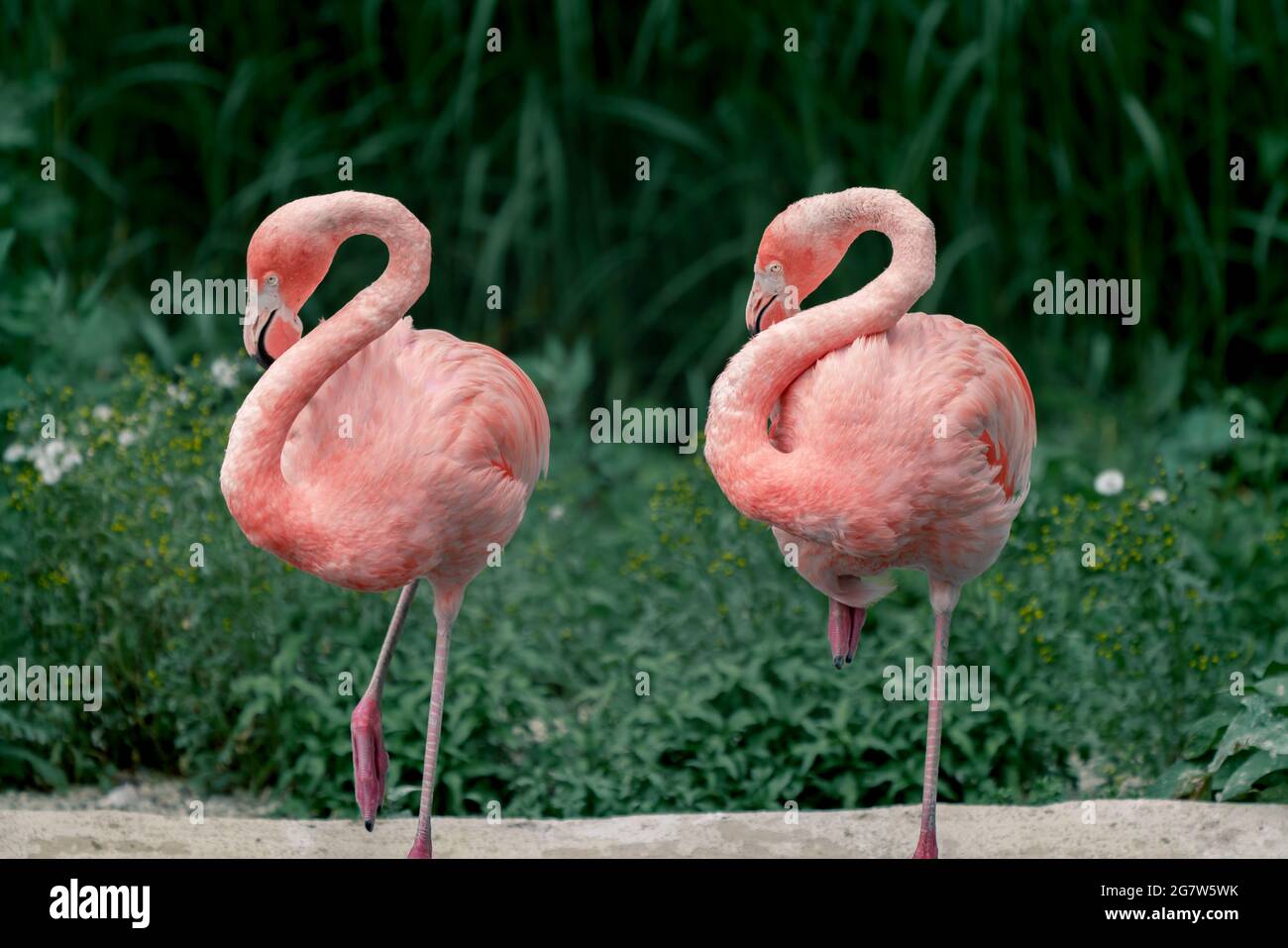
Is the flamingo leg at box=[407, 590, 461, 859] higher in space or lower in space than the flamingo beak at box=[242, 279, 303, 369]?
lower

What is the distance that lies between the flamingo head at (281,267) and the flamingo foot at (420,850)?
47.3 inches

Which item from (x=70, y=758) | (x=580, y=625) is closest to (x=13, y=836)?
(x=70, y=758)

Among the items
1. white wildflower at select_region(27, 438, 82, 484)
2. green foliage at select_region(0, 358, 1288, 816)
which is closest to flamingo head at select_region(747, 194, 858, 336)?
green foliage at select_region(0, 358, 1288, 816)

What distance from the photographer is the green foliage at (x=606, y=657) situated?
5.43 metres

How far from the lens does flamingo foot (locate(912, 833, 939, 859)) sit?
4406 millimetres

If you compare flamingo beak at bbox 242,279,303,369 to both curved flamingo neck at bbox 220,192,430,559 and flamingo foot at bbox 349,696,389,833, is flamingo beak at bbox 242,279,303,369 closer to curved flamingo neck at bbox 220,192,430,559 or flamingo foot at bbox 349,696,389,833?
curved flamingo neck at bbox 220,192,430,559

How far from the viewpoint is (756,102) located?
25.1ft

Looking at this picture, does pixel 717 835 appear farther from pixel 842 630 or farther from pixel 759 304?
pixel 759 304

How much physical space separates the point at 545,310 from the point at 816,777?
3.20 meters

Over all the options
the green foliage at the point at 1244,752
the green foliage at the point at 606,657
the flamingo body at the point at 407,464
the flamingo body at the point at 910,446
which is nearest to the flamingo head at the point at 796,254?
the flamingo body at the point at 910,446

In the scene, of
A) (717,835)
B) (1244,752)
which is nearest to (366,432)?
(717,835)

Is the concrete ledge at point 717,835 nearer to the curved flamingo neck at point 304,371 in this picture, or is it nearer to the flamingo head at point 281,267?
the curved flamingo neck at point 304,371

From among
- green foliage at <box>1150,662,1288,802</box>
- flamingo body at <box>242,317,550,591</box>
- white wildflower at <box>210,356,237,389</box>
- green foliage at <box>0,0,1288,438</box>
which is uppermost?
green foliage at <box>0,0,1288,438</box>

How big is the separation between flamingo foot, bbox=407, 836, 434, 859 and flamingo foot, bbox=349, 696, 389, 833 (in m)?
0.20
